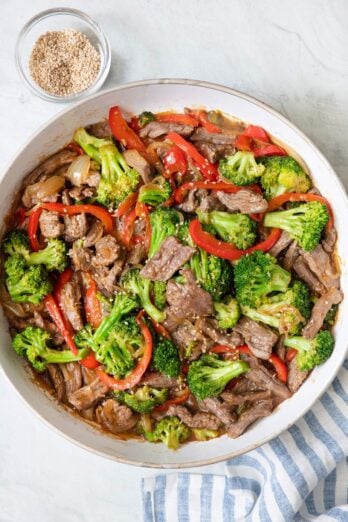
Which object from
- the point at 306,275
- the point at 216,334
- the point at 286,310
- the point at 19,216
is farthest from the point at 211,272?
the point at 19,216

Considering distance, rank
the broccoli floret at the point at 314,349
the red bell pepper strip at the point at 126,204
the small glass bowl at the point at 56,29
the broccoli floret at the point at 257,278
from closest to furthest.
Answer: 1. the broccoli floret at the point at 257,278
2. the broccoli floret at the point at 314,349
3. the red bell pepper strip at the point at 126,204
4. the small glass bowl at the point at 56,29

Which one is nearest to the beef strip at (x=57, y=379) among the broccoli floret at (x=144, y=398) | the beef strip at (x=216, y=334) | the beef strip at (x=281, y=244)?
the broccoli floret at (x=144, y=398)

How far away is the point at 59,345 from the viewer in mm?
4449

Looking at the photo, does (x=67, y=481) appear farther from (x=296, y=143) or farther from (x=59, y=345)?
(x=296, y=143)

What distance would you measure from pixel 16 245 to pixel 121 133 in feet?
3.23

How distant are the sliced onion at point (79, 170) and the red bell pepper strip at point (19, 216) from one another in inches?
14.6

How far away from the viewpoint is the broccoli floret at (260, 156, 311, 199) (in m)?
4.19

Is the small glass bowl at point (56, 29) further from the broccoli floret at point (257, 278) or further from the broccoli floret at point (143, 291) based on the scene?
the broccoli floret at point (257, 278)

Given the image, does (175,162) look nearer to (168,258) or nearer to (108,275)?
(168,258)

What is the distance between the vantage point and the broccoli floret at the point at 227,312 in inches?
167

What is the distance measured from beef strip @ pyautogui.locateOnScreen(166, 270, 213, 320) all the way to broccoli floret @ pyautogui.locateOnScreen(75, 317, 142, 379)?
28 cm

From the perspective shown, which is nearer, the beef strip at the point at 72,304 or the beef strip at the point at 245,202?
the beef strip at the point at 245,202

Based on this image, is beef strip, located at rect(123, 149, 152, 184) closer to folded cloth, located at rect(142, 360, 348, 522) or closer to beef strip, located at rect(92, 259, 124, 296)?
beef strip, located at rect(92, 259, 124, 296)

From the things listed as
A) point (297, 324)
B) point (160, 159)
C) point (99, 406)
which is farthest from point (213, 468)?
point (160, 159)
